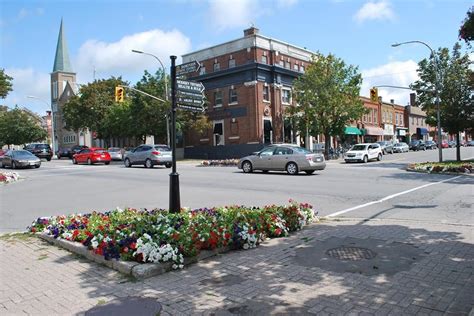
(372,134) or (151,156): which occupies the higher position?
(372,134)

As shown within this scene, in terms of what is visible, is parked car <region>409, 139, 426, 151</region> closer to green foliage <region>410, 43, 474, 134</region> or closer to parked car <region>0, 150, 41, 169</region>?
green foliage <region>410, 43, 474, 134</region>

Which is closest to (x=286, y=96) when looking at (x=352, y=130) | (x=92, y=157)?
(x=352, y=130)

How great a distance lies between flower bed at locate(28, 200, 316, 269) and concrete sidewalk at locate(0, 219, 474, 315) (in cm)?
24

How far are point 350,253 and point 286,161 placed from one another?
15.1m

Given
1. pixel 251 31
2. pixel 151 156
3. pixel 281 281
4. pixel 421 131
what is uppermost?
pixel 251 31

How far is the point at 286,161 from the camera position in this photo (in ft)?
68.7

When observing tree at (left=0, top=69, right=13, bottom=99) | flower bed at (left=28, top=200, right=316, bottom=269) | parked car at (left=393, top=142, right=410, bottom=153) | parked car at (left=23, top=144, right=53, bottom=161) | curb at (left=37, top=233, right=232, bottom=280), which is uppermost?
tree at (left=0, top=69, right=13, bottom=99)

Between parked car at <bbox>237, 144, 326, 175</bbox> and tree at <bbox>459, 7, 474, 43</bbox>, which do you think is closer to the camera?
tree at <bbox>459, 7, 474, 43</bbox>

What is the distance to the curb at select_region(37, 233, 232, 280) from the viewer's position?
198 inches

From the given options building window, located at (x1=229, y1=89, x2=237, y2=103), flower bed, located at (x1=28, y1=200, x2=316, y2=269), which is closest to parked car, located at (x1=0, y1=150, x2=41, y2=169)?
building window, located at (x1=229, y1=89, x2=237, y2=103)

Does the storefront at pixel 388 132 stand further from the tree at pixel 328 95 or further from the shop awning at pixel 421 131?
the tree at pixel 328 95

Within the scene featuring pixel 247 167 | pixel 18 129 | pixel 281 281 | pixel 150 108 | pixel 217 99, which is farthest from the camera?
pixel 18 129

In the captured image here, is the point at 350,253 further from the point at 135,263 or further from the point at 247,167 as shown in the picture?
the point at 247,167

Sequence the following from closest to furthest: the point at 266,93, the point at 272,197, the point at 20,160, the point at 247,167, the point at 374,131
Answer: the point at 272,197 → the point at 247,167 → the point at 20,160 → the point at 266,93 → the point at 374,131
